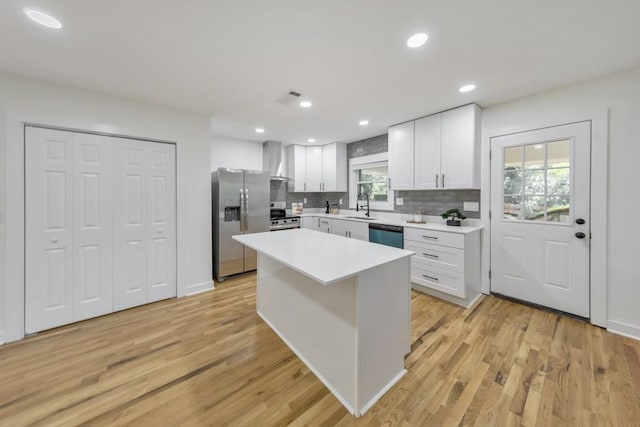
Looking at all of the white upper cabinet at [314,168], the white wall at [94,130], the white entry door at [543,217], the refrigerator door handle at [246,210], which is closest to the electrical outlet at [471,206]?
the white entry door at [543,217]

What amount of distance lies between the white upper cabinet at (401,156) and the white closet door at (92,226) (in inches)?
140

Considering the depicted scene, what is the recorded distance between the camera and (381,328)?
5.01 ft

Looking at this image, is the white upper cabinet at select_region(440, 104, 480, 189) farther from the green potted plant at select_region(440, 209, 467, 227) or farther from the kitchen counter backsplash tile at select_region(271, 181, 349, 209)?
the kitchen counter backsplash tile at select_region(271, 181, 349, 209)

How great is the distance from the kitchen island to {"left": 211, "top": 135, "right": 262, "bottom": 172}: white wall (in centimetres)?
287

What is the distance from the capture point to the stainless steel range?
175 inches

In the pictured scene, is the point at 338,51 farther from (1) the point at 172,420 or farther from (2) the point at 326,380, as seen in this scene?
(1) the point at 172,420


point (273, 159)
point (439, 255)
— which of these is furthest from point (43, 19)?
point (439, 255)

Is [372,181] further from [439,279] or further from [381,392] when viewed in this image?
[381,392]

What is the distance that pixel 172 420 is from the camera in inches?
53.7

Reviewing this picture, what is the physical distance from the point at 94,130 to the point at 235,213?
1.84 metres

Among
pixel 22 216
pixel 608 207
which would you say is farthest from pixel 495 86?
pixel 22 216

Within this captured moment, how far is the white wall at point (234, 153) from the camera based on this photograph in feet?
14.1

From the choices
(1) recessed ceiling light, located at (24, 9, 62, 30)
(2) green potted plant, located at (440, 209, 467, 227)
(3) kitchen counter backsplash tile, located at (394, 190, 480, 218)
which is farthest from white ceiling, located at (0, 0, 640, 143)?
(2) green potted plant, located at (440, 209, 467, 227)

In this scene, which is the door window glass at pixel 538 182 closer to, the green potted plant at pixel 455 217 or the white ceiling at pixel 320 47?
the green potted plant at pixel 455 217
